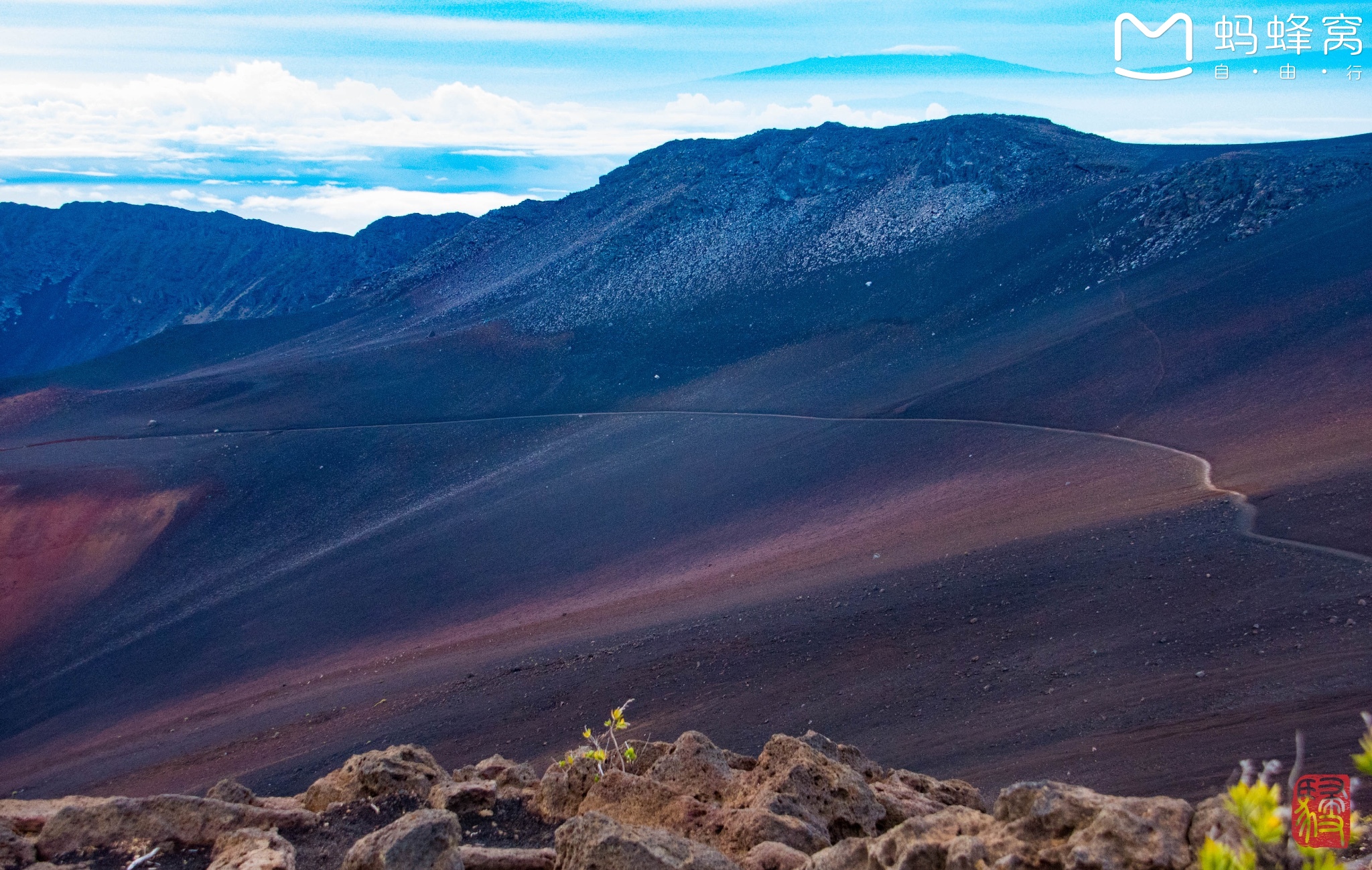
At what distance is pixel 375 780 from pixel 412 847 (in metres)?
1.86

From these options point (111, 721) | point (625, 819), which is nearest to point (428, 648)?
point (111, 721)

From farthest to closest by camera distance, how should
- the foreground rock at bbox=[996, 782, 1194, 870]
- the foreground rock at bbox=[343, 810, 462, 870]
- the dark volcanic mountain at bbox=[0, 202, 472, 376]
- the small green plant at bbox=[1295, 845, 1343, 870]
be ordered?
the dark volcanic mountain at bbox=[0, 202, 472, 376]
the foreground rock at bbox=[343, 810, 462, 870]
the foreground rock at bbox=[996, 782, 1194, 870]
the small green plant at bbox=[1295, 845, 1343, 870]

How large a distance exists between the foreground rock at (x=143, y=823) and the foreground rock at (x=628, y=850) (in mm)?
2263

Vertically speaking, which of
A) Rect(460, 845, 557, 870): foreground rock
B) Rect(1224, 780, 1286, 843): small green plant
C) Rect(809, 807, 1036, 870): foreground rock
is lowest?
Rect(460, 845, 557, 870): foreground rock

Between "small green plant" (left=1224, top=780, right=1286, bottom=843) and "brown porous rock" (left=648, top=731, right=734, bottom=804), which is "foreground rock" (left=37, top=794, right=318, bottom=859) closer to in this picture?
"brown porous rock" (left=648, top=731, right=734, bottom=804)

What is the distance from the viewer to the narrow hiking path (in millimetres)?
14023

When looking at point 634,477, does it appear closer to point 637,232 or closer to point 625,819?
point 625,819

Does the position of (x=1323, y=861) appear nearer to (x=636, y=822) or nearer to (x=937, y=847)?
(x=937, y=847)


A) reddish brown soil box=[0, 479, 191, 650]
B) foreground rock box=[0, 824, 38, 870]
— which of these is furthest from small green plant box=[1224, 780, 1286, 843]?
reddish brown soil box=[0, 479, 191, 650]

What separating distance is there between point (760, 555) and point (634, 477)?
25.0 ft

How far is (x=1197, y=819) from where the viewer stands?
3.68 metres

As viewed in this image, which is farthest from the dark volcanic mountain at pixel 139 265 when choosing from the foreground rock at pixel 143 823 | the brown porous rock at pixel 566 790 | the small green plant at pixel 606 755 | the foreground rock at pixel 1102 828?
the foreground rock at pixel 1102 828

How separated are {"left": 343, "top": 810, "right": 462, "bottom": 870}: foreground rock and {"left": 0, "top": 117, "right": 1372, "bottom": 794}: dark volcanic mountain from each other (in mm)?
6875

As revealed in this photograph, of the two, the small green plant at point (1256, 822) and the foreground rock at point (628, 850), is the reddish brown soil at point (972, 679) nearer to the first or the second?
the foreground rock at point (628, 850)
